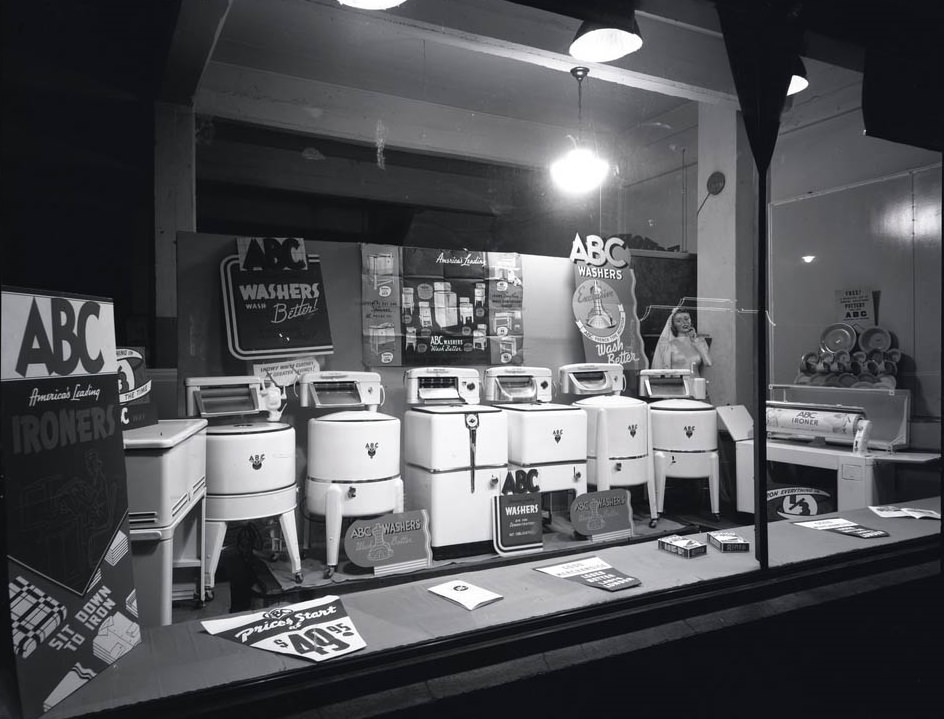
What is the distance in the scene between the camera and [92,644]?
1254mm

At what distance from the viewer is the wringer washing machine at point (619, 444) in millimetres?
3836

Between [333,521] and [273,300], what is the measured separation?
1392 mm

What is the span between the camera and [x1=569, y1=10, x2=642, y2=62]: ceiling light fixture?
2.34 m

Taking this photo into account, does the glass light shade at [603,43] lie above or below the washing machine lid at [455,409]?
above

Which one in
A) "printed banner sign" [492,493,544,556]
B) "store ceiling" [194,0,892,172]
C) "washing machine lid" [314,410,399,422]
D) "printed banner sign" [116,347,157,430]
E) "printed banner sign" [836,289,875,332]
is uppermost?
"store ceiling" [194,0,892,172]

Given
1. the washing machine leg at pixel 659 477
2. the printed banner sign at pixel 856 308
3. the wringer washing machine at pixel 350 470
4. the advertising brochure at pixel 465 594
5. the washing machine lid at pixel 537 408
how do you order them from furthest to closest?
the washing machine leg at pixel 659 477 → the washing machine lid at pixel 537 408 → the printed banner sign at pixel 856 308 → the wringer washing machine at pixel 350 470 → the advertising brochure at pixel 465 594

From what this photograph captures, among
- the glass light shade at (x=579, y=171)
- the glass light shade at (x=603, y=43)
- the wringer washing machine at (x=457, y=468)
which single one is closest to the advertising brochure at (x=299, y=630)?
the wringer washing machine at (x=457, y=468)

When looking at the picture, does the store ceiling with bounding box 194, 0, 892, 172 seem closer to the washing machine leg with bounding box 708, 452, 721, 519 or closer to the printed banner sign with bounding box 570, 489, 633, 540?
the washing machine leg with bounding box 708, 452, 721, 519

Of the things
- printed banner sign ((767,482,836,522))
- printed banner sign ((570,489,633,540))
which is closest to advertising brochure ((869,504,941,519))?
printed banner sign ((767,482,836,522))

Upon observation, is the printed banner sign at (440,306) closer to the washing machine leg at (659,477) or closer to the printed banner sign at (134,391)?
the washing machine leg at (659,477)

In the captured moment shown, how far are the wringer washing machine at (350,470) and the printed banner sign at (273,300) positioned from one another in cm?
70

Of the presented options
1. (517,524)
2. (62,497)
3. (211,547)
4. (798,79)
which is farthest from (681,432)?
(62,497)

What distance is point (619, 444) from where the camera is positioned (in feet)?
12.6

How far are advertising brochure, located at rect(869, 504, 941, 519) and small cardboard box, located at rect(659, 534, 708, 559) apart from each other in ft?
3.63
